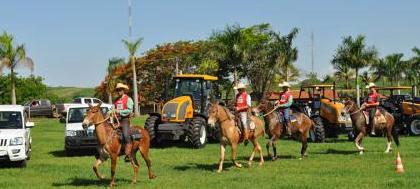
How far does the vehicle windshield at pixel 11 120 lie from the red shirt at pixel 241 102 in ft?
23.0

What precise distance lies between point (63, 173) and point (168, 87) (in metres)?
9.23

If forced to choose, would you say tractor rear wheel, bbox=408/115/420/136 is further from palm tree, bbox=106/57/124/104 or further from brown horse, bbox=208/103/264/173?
palm tree, bbox=106/57/124/104

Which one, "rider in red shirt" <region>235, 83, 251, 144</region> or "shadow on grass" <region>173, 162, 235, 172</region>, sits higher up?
"rider in red shirt" <region>235, 83, 251, 144</region>

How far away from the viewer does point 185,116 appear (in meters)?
23.8

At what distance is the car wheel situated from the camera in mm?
29172

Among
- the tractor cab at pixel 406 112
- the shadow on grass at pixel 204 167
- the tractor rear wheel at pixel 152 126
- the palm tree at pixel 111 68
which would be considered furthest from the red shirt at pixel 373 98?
the palm tree at pixel 111 68

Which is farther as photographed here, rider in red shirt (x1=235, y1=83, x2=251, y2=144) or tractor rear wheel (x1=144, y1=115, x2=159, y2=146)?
tractor rear wheel (x1=144, y1=115, x2=159, y2=146)

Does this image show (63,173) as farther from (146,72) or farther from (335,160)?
(146,72)

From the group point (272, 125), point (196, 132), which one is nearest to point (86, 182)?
point (272, 125)

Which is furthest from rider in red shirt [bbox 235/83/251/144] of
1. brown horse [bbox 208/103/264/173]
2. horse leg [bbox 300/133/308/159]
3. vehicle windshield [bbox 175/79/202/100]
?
vehicle windshield [bbox 175/79/202/100]

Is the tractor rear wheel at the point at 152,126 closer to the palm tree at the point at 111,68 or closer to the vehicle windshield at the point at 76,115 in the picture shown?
the vehicle windshield at the point at 76,115

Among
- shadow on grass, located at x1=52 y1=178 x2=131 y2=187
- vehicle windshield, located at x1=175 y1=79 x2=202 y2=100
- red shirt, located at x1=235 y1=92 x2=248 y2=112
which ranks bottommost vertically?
shadow on grass, located at x1=52 y1=178 x2=131 y2=187

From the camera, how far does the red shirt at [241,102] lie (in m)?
17.4

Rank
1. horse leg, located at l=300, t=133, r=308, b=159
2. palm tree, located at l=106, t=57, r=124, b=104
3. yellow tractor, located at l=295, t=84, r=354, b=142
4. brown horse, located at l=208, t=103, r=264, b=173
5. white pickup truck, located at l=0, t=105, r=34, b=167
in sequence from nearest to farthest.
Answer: brown horse, located at l=208, t=103, r=264, b=173, white pickup truck, located at l=0, t=105, r=34, b=167, horse leg, located at l=300, t=133, r=308, b=159, yellow tractor, located at l=295, t=84, r=354, b=142, palm tree, located at l=106, t=57, r=124, b=104
